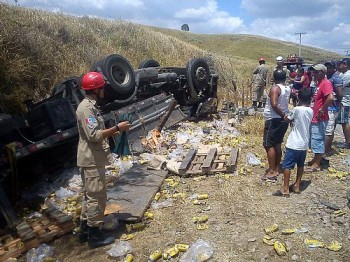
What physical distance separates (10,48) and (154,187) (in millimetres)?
6227

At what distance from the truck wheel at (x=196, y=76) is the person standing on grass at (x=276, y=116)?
4.46m

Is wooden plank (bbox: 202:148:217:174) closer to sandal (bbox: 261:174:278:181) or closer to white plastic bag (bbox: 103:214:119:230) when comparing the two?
sandal (bbox: 261:174:278:181)

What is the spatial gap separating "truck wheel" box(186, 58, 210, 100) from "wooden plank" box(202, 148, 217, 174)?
→ 10.8ft

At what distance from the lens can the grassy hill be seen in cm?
865

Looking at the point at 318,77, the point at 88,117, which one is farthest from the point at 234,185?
the point at 88,117

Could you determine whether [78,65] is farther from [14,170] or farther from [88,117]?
[88,117]

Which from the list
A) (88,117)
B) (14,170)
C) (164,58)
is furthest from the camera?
(164,58)

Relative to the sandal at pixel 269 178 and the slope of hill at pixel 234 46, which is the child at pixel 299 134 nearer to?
the sandal at pixel 269 178

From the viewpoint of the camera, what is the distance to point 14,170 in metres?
4.59

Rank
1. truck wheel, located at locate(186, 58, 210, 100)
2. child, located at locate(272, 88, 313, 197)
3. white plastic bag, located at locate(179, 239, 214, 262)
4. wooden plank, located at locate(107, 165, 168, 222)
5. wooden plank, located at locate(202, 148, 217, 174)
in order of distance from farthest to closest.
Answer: truck wheel, located at locate(186, 58, 210, 100) < wooden plank, located at locate(202, 148, 217, 174) < child, located at locate(272, 88, 313, 197) < wooden plank, located at locate(107, 165, 168, 222) < white plastic bag, located at locate(179, 239, 214, 262)

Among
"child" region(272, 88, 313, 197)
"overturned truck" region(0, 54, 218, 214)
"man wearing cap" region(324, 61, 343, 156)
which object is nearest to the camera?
"child" region(272, 88, 313, 197)

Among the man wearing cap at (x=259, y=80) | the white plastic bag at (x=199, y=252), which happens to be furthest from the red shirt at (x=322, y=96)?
the man wearing cap at (x=259, y=80)

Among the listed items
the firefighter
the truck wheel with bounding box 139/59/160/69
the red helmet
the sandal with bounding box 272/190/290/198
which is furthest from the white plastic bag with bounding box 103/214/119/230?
the truck wheel with bounding box 139/59/160/69

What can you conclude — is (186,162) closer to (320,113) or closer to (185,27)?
(320,113)
